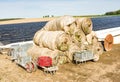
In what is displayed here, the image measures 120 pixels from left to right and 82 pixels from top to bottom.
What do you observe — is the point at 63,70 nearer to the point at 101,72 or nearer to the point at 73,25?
the point at 101,72

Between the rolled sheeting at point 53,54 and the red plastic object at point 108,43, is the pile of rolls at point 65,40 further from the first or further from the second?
the red plastic object at point 108,43

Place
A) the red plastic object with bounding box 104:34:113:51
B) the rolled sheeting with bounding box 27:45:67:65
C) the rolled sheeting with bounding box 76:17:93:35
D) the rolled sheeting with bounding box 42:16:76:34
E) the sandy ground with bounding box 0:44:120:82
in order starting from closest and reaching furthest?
the sandy ground with bounding box 0:44:120:82 → the rolled sheeting with bounding box 27:45:67:65 → the rolled sheeting with bounding box 42:16:76:34 → the rolled sheeting with bounding box 76:17:93:35 → the red plastic object with bounding box 104:34:113:51

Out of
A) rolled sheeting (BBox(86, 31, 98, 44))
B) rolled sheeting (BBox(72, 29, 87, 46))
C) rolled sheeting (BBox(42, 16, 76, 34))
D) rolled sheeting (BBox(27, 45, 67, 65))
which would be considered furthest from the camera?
rolled sheeting (BBox(86, 31, 98, 44))

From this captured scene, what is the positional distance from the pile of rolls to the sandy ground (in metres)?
1.16

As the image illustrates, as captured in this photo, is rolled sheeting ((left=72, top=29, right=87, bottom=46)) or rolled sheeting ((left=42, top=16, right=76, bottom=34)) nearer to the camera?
A: rolled sheeting ((left=42, top=16, right=76, bottom=34))

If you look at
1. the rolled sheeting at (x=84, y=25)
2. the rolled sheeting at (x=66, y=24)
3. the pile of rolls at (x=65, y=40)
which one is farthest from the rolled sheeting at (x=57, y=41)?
the rolled sheeting at (x=84, y=25)

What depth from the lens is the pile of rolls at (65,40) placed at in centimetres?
2217

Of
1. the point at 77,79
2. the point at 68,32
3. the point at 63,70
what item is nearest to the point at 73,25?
the point at 68,32

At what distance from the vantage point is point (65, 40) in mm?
22297

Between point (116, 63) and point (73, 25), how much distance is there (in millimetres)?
5489

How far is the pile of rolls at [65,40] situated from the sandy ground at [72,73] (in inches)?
45.7

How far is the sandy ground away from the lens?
18.5 metres

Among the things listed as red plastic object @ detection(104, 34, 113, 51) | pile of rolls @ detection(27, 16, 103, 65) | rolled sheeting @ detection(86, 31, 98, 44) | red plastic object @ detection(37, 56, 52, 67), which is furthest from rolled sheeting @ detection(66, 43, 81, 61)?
red plastic object @ detection(104, 34, 113, 51)

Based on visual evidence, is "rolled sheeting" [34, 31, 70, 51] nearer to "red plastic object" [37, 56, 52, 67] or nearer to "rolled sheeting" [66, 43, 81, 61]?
"rolled sheeting" [66, 43, 81, 61]
